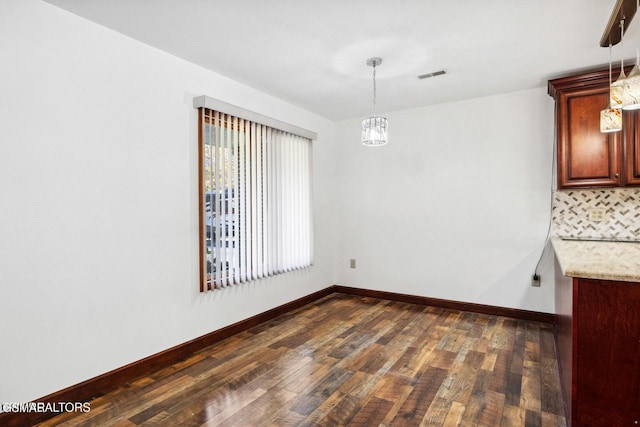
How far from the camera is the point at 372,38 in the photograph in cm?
249

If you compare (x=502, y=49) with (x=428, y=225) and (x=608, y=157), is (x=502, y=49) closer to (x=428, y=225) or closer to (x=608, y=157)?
(x=608, y=157)

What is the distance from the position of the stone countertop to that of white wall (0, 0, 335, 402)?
2.69 metres

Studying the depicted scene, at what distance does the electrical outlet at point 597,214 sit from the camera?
3.34 metres

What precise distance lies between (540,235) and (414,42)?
247cm

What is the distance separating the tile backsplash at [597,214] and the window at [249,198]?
279 centimetres

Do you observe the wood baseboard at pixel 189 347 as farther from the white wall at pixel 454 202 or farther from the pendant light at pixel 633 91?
the pendant light at pixel 633 91

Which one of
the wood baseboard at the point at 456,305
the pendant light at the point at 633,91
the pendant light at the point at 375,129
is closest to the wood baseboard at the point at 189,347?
the wood baseboard at the point at 456,305

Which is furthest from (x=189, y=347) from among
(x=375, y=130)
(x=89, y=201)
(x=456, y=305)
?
(x=456, y=305)

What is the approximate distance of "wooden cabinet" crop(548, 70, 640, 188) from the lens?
9.68 feet

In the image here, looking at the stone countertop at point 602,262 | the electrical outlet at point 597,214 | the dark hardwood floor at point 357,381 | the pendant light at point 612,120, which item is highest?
the pendant light at point 612,120

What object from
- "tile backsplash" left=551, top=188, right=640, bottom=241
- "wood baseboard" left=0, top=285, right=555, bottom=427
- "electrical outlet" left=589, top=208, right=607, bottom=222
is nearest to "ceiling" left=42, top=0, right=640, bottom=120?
"tile backsplash" left=551, top=188, right=640, bottom=241

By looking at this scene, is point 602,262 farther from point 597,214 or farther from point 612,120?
point 597,214

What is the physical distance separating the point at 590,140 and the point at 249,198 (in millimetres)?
3225

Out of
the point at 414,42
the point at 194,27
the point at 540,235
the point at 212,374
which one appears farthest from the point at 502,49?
the point at 212,374
